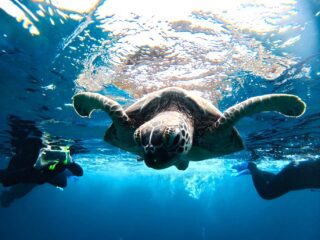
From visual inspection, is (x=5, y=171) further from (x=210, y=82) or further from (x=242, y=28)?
(x=242, y=28)

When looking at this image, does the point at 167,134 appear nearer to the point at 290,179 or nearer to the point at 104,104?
the point at 104,104

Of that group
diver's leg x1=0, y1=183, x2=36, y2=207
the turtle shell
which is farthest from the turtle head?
diver's leg x1=0, y1=183, x2=36, y2=207

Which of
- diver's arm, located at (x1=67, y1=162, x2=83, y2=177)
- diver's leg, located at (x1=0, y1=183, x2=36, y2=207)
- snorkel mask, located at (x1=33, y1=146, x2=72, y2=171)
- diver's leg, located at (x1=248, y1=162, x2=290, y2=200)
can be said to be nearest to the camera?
snorkel mask, located at (x1=33, y1=146, x2=72, y2=171)

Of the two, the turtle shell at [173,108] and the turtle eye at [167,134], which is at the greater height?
the turtle shell at [173,108]

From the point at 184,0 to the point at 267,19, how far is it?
2138mm

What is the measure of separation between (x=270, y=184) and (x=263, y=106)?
29.8ft

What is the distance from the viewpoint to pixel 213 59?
7.82m

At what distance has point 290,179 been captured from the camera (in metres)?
12.1

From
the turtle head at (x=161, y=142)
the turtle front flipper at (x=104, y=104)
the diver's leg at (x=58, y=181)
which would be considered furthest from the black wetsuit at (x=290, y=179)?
the turtle head at (x=161, y=142)

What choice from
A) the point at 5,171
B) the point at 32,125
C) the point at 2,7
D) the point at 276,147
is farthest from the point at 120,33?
the point at 276,147

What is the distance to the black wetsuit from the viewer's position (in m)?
11.7

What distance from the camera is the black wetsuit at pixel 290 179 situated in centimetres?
1167

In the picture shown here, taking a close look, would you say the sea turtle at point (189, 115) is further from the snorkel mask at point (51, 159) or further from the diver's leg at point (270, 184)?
the diver's leg at point (270, 184)

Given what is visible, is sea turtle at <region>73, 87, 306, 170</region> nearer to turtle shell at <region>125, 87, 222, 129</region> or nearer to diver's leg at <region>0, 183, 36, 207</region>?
turtle shell at <region>125, 87, 222, 129</region>
